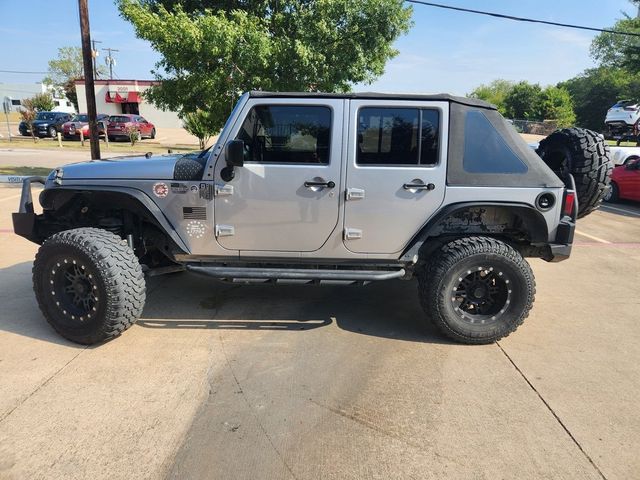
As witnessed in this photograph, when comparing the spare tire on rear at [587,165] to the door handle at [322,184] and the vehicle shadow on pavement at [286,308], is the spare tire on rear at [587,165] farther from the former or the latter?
the door handle at [322,184]

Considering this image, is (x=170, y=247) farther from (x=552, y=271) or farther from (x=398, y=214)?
(x=552, y=271)

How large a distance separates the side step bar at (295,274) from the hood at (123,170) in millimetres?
823

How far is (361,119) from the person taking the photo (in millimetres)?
3748

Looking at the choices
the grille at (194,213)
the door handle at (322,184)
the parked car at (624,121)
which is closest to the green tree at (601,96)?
the parked car at (624,121)

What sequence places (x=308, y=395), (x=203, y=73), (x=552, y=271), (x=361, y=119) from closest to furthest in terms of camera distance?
(x=308, y=395)
(x=361, y=119)
(x=552, y=271)
(x=203, y=73)

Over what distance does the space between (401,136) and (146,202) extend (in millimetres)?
2072

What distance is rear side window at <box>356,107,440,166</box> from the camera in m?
3.75

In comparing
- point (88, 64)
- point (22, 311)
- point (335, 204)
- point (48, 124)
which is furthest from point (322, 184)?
point (48, 124)

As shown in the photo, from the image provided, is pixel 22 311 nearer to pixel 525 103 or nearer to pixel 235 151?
pixel 235 151

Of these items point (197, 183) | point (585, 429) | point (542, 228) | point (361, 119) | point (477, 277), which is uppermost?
point (361, 119)

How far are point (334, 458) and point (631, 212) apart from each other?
36.0 feet

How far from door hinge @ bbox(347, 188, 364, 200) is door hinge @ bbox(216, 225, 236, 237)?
0.96m

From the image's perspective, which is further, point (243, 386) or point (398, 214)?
point (398, 214)

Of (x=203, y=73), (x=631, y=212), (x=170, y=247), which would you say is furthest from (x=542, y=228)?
(x=631, y=212)
